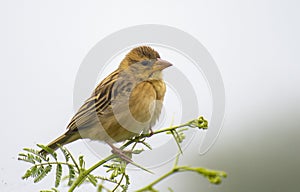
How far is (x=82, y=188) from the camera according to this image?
66.0 inches

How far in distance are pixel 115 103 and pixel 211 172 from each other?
199 cm

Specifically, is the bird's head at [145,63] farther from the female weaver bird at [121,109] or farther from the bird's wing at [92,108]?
the bird's wing at [92,108]

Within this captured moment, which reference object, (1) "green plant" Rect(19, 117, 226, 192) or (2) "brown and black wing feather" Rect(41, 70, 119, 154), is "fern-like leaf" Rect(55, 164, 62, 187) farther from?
(2) "brown and black wing feather" Rect(41, 70, 119, 154)

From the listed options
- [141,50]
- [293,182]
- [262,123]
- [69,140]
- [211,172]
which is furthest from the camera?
[262,123]

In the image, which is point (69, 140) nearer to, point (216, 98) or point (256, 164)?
point (216, 98)

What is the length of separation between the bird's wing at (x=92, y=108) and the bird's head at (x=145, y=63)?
0.24 m

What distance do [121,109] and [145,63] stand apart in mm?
406

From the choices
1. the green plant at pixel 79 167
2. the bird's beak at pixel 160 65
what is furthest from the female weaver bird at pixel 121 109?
the green plant at pixel 79 167

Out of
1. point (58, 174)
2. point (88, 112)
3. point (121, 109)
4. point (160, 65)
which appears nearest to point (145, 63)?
point (160, 65)

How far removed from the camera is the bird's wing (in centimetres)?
296

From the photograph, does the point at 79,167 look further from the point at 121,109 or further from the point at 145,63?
the point at 145,63

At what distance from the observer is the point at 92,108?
9.87ft

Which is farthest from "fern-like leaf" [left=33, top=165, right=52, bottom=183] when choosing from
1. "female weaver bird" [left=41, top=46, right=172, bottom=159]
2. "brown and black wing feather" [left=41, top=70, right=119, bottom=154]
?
"brown and black wing feather" [left=41, top=70, right=119, bottom=154]

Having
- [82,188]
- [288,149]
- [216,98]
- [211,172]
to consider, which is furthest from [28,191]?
[288,149]
